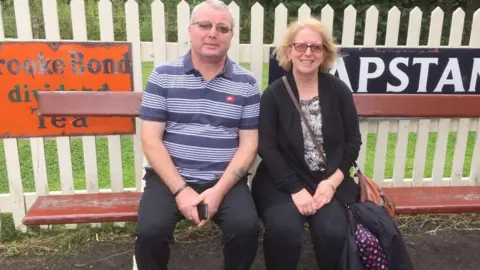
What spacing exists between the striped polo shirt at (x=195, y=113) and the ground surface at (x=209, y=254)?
2.68 feet

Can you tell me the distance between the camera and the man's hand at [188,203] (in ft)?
8.11

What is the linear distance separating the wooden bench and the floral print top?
0.58 m

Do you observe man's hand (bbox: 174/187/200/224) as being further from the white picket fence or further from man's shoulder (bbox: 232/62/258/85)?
the white picket fence

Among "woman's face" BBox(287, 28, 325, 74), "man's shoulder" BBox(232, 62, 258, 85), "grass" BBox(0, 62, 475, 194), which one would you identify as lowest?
"grass" BBox(0, 62, 475, 194)

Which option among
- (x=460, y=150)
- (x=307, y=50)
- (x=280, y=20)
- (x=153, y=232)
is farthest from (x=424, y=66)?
(x=153, y=232)

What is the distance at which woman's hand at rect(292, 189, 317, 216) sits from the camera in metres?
2.55

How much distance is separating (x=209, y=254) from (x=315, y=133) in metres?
1.20

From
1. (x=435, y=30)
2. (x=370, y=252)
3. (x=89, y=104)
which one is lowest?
(x=370, y=252)

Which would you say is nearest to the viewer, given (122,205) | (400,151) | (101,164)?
(122,205)

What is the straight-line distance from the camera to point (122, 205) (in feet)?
9.30

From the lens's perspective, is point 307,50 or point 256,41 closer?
point 307,50

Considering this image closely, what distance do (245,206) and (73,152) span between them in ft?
10.3

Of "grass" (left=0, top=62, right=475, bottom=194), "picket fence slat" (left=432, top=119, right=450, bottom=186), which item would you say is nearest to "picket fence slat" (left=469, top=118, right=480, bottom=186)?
"picket fence slat" (left=432, top=119, right=450, bottom=186)

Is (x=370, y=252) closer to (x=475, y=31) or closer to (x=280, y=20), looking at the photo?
(x=280, y=20)
